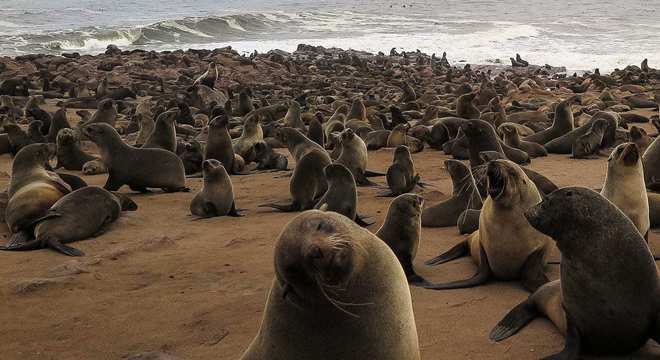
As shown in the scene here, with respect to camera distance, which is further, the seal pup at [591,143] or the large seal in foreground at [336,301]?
the seal pup at [591,143]

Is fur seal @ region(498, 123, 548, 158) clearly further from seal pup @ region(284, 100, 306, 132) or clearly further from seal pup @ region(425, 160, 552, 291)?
seal pup @ region(425, 160, 552, 291)

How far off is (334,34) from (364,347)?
40.5m

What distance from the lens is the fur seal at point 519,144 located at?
9.60 meters

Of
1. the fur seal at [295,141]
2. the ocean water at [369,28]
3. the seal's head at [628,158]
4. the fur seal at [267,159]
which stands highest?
the seal's head at [628,158]

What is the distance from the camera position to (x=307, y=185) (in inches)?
293

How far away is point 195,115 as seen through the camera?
1361 cm

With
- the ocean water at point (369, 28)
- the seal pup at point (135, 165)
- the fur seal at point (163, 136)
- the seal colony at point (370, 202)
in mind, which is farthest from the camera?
the ocean water at point (369, 28)

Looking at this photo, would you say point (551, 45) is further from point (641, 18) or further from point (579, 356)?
point (579, 356)

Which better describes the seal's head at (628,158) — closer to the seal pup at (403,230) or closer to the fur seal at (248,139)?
the seal pup at (403,230)

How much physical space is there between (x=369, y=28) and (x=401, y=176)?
38417 mm

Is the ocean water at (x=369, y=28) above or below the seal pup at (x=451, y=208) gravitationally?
below

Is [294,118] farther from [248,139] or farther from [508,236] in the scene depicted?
[508,236]

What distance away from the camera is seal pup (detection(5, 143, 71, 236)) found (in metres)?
6.35

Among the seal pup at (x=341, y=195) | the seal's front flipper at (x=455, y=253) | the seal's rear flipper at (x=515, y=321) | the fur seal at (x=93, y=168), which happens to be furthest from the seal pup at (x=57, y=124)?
the seal's rear flipper at (x=515, y=321)
